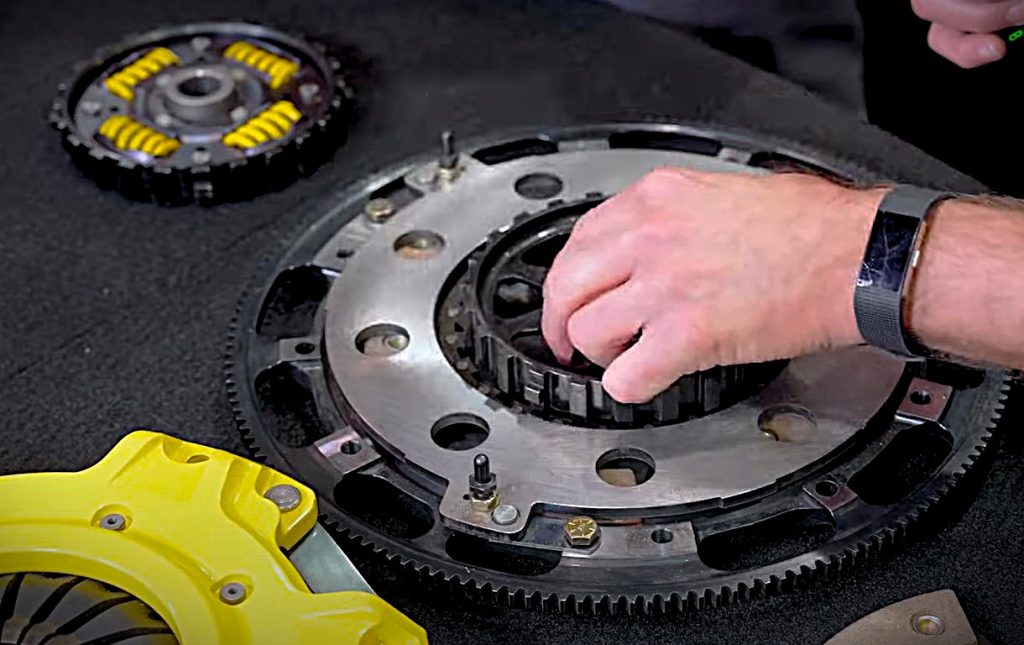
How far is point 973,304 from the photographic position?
27.7 inches

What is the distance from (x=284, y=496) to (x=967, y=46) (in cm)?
67

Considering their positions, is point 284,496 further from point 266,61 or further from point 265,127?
point 266,61

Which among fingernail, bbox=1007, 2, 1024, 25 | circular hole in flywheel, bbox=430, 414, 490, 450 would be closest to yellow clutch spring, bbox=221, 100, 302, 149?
circular hole in flywheel, bbox=430, 414, 490, 450

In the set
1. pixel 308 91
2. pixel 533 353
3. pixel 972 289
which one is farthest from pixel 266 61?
pixel 972 289

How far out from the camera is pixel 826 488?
768 mm

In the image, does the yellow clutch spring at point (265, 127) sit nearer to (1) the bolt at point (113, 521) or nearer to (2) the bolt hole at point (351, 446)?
(2) the bolt hole at point (351, 446)

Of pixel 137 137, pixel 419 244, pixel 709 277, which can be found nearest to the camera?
pixel 709 277

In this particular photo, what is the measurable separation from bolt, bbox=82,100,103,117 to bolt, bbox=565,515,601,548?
0.60 m

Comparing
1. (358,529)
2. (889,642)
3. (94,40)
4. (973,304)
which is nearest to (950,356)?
(973,304)

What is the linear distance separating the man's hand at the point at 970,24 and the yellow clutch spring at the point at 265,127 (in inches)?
20.7

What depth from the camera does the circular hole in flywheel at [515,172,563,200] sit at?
A: 1001 mm

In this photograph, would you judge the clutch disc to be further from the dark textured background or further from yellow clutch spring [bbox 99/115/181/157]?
yellow clutch spring [bbox 99/115/181/157]

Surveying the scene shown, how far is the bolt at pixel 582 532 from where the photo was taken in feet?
2.43

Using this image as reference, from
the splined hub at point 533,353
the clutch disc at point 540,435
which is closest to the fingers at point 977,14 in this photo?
the clutch disc at point 540,435
